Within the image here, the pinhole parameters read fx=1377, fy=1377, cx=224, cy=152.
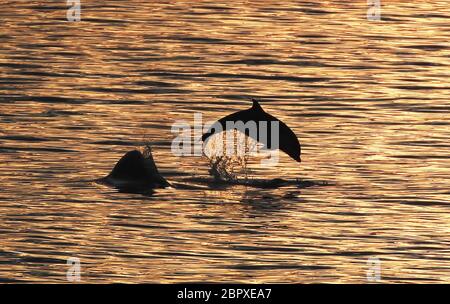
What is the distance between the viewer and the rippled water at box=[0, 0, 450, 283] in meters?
18.8

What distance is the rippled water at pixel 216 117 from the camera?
18.8 meters

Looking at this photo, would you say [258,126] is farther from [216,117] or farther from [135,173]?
[216,117]

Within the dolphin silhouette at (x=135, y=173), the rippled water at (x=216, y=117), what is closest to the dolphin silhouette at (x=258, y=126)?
the rippled water at (x=216, y=117)

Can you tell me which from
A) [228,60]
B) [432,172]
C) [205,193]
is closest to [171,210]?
[205,193]

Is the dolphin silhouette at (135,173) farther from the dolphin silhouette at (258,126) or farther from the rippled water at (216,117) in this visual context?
the dolphin silhouette at (258,126)

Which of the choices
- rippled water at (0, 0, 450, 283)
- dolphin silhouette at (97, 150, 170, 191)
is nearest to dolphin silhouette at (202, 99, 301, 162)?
rippled water at (0, 0, 450, 283)

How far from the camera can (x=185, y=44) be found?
41094 mm

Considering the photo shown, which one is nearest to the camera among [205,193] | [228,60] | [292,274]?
[292,274]

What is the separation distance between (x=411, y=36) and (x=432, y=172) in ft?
61.7

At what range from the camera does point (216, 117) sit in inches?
1166

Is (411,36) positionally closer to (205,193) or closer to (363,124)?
(363,124)

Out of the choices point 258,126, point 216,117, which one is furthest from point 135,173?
point 216,117

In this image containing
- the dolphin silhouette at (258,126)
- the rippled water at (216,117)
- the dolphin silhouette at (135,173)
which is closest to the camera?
the rippled water at (216,117)

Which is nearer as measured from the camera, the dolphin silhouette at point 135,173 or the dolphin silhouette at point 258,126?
the dolphin silhouette at point 135,173
